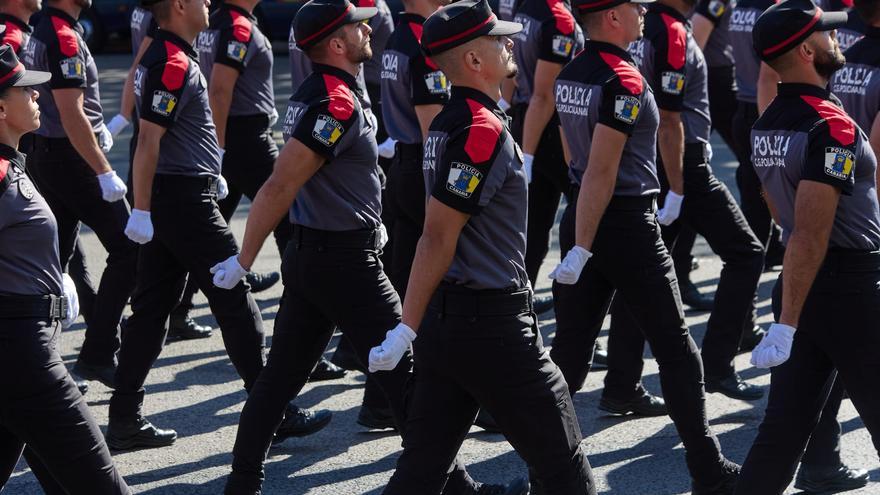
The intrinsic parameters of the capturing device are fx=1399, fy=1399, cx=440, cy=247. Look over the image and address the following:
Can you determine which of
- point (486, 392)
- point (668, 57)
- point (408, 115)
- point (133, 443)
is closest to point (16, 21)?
point (408, 115)

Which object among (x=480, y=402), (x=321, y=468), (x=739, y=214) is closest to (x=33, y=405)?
(x=480, y=402)

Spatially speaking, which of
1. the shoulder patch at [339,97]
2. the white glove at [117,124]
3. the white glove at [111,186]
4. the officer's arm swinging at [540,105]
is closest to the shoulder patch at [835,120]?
the shoulder patch at [339,97]

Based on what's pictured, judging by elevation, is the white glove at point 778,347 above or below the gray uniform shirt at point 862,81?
below

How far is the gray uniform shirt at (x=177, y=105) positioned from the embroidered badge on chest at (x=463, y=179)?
2.18 m

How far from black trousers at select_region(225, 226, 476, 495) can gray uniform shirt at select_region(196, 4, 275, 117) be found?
226 cm

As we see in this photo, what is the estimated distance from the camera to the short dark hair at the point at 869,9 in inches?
219

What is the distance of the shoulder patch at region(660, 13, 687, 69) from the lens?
6309mm

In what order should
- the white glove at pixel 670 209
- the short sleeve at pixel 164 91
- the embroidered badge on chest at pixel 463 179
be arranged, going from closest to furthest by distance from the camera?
the embroidered badge on chest at pixel 463 179
the short sleeve at pixel 164 91
the white glove at pixel 670 209

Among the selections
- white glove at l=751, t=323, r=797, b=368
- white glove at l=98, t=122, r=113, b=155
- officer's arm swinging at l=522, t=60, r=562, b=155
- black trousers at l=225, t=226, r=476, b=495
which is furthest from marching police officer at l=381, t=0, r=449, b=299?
white glove at l=751, t=323, r=797, b=368

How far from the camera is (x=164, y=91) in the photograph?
5895 millimetres

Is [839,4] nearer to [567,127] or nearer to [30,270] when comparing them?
[567,127]

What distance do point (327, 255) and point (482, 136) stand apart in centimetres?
119

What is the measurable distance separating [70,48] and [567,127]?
2.55 m

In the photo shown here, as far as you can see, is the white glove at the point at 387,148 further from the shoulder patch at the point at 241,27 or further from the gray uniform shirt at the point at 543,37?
the shoulder patch at the point at 241,27
